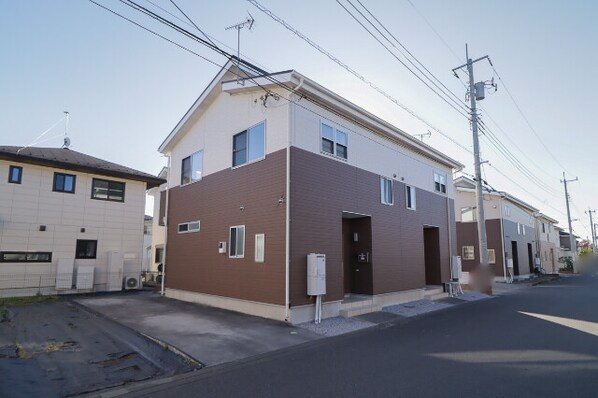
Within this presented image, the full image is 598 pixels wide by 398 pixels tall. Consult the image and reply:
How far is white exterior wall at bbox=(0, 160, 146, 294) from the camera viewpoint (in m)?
13.8

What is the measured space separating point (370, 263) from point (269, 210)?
13.7 feet

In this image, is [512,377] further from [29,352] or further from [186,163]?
[186,163]

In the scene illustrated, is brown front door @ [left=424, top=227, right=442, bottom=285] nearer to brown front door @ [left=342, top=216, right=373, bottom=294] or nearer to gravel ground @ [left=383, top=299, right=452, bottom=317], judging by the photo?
gravel ground @ [left=383, top=299, right=452, bottom=317]

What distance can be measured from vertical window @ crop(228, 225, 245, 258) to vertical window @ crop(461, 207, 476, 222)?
844 inches

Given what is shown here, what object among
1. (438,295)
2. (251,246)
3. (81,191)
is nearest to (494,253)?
(438,295)

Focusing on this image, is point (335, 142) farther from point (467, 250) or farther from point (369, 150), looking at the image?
point (467, 250)

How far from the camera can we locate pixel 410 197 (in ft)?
48.5

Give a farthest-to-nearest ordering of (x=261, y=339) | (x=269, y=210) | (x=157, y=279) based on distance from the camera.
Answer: (x=157, y=279) < (x=269, y=210) < (x=261, y=339)

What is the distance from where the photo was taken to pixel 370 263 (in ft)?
39.7

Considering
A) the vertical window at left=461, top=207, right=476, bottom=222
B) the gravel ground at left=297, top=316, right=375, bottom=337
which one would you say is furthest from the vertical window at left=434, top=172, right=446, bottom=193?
the vertical window at left=461, top=207, right=476, bottom=222

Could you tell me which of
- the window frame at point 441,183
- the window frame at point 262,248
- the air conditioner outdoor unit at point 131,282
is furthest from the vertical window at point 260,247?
the window frame at point 441,183

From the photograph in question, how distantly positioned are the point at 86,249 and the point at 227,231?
7970mm

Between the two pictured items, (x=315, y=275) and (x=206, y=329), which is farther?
(x=315, y=275)

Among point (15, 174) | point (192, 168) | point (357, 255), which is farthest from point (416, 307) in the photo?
point (15, 174)
